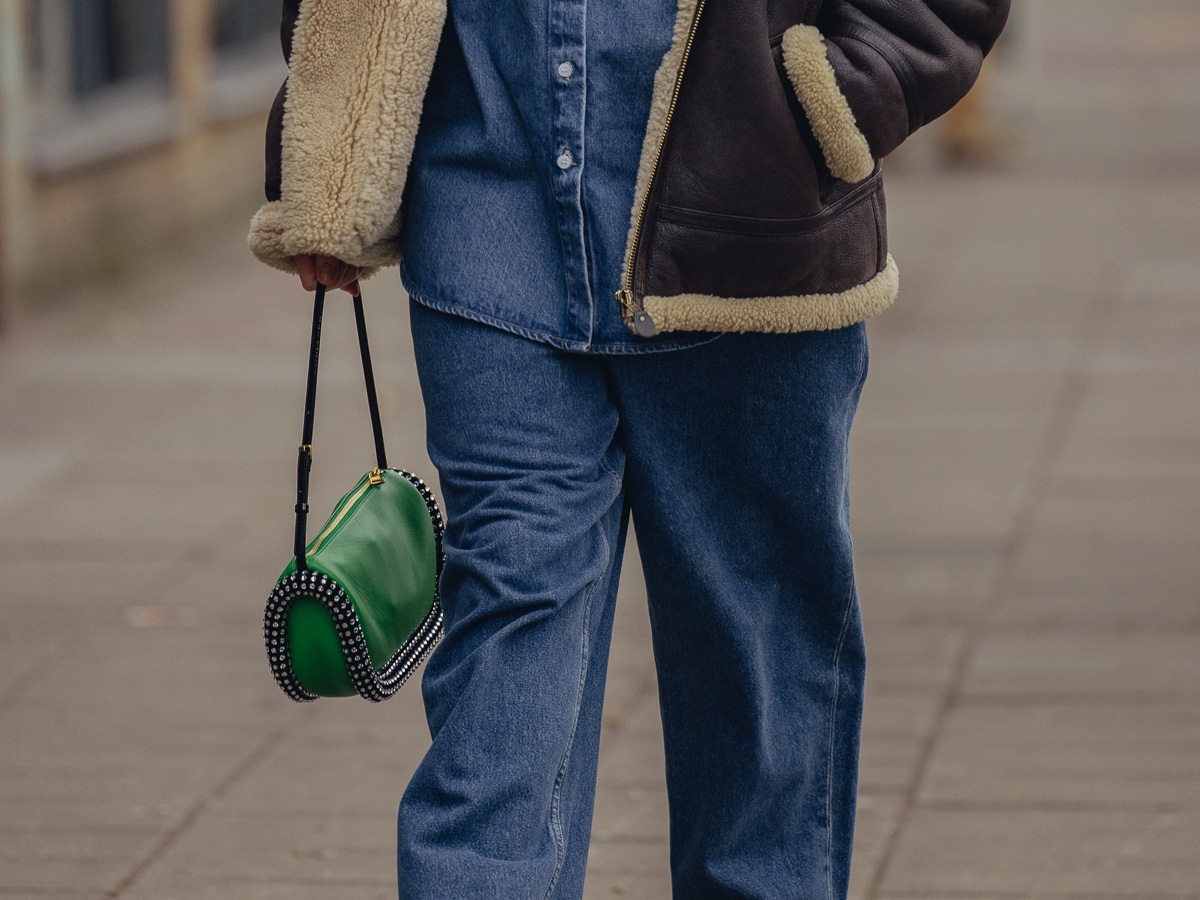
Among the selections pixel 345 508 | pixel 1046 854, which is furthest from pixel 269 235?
pixel 1046 854

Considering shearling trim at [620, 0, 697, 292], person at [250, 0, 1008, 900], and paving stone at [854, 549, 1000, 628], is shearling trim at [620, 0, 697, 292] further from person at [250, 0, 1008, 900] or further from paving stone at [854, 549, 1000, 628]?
paving stone at [854, 549, 1000, 628]

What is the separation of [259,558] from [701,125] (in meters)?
3.10

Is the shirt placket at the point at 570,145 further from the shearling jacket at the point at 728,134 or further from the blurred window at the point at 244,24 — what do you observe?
the blurred window at the point at 244,24

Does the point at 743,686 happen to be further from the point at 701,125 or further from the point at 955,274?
the point at 955,274

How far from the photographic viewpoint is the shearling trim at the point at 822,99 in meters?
2.06

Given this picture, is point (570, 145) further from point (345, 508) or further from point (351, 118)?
point (345, 508)

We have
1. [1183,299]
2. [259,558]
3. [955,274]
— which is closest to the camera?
[259,558]

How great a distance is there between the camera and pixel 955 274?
9.12 meters

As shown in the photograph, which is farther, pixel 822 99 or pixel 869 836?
pixel 869 836

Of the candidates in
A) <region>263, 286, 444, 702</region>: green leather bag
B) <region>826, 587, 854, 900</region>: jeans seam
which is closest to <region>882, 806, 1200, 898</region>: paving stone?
<region>826, 587, 854, 900</region>: jeans seam

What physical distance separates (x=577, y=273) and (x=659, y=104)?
208mm

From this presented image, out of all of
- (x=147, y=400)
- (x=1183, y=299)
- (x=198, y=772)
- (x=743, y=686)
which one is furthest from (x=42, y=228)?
(x=743, y=686)

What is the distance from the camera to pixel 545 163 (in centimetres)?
212

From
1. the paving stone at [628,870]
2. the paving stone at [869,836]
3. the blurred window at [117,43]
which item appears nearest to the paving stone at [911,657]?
the paving stone at [869,836]
